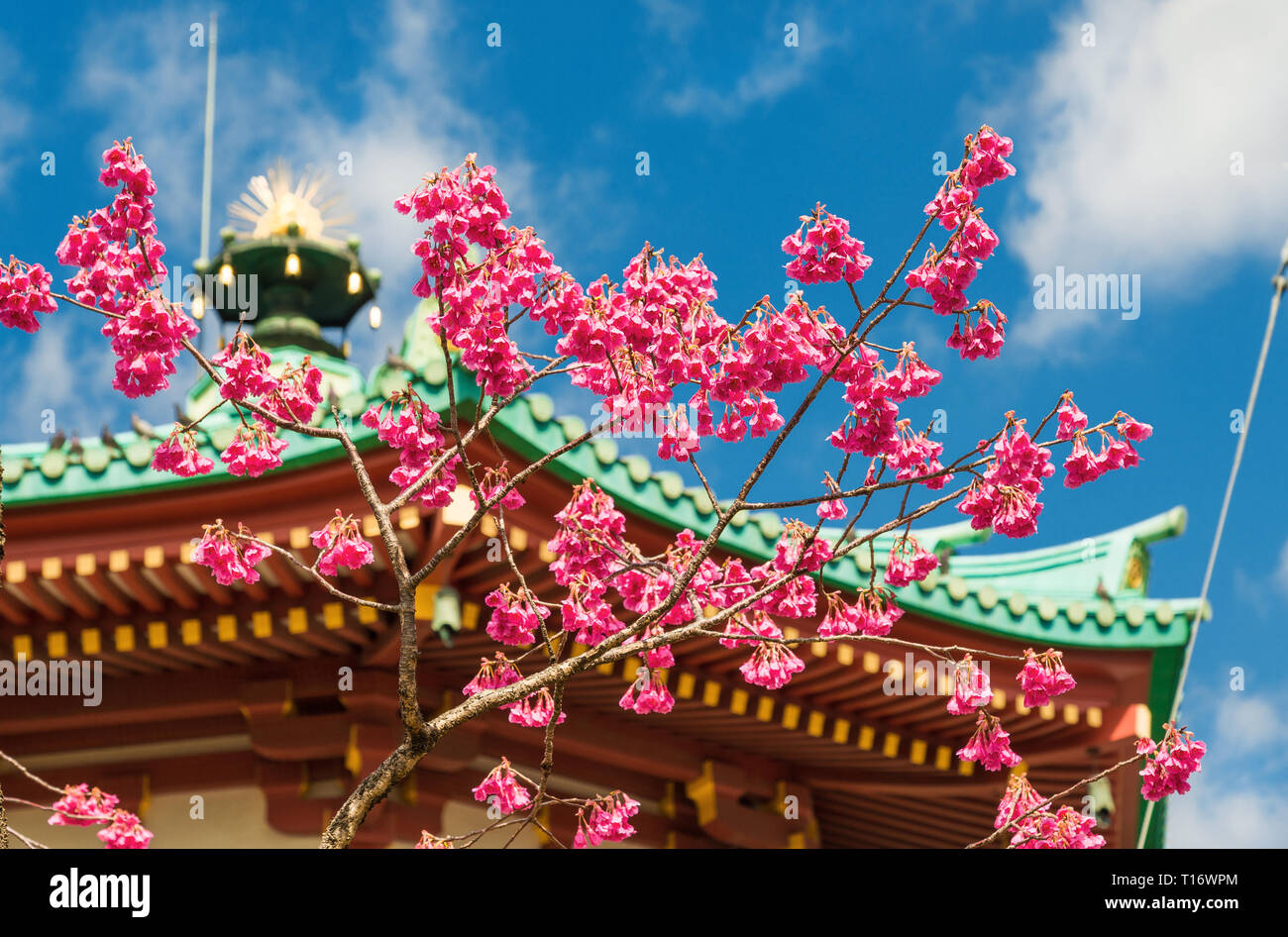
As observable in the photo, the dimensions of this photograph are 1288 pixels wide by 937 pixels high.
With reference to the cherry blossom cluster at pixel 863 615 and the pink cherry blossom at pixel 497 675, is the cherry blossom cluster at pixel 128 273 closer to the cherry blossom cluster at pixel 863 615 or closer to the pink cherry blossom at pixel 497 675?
the pink cherry blossom at pixel 497 675

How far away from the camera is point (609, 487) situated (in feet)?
25.5

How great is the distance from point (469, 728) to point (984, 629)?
10.6 ft

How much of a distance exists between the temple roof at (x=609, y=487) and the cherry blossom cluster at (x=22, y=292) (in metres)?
1.17

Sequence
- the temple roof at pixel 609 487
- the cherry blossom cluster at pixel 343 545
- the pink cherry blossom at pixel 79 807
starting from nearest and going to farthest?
the cherry blossom cluster at pixel 343 545, the pink cherry blossom at pixel 79 807, the temple roof at pixel 609 487

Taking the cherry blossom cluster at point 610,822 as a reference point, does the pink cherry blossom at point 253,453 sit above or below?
above

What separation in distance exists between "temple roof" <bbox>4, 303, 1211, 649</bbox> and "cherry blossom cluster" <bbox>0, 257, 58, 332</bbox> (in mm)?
1175

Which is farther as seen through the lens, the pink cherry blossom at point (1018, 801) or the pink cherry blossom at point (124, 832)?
the pink cherry blossom at point (1018, 801)

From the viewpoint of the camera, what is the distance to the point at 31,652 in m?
7.95

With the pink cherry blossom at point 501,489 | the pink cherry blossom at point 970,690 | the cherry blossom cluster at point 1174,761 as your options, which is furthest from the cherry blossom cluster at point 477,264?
the cherry blossom cluster at point 1174,761

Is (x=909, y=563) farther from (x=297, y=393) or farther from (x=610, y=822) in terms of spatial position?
(x=297, y=393)

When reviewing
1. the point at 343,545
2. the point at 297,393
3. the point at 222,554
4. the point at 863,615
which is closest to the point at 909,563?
the point at 863,615

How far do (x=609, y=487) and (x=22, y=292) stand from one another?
337 cm

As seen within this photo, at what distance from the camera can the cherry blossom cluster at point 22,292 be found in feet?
16.7

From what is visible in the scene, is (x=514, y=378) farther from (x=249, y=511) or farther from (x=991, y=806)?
(x=991, y=806)
